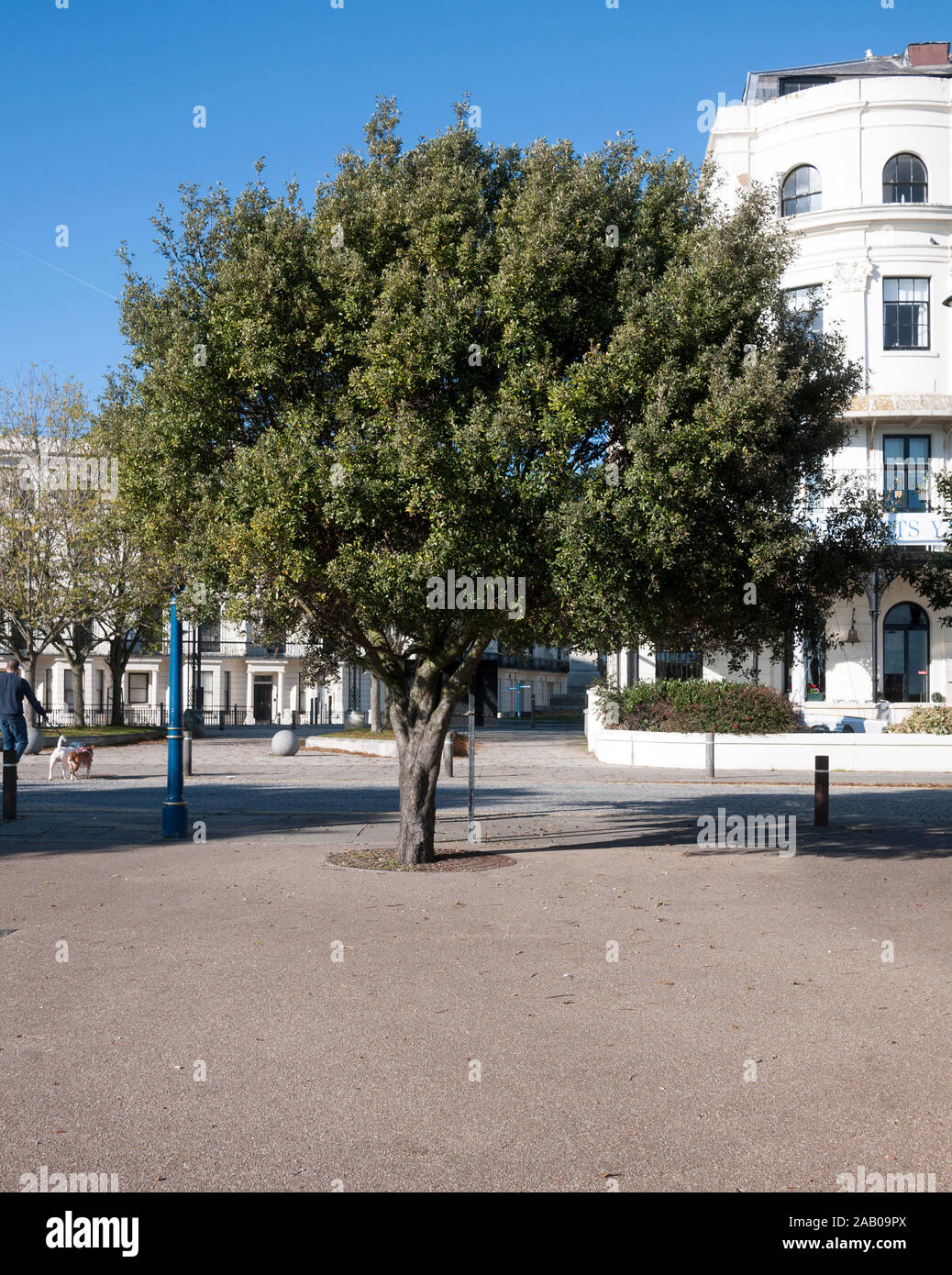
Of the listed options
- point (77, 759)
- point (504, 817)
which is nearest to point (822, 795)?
point (504, 817)

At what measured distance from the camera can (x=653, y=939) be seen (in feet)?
27.6

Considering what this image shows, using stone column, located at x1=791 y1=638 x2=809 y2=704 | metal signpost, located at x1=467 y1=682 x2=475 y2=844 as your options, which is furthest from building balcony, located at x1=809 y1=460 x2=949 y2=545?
metal signpost, located at x1=467 y1=682 x2=475 y2=844

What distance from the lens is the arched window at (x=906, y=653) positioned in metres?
32.3

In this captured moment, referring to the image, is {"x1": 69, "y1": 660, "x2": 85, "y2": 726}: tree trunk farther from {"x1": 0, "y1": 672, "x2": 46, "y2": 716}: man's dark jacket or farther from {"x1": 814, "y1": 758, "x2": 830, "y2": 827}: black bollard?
{"x1": 814, "y1": 758, "x2": 830, "y2": 827}: black bollard

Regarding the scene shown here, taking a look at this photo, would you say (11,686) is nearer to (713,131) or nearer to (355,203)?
(355,203)

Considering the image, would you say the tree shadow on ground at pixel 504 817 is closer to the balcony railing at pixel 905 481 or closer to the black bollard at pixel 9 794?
→ the black bollard at pixel 9 794

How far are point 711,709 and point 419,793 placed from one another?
51.2 feet

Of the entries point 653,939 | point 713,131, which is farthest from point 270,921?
point 713,131

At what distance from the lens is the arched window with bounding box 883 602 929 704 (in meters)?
32.3

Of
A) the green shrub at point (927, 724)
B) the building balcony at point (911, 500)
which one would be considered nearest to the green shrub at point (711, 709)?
the green shrub at point (927, 724)

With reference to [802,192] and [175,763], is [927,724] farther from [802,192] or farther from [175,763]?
[175,763]

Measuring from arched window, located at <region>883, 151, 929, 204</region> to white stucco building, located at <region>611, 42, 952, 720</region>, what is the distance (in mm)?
38

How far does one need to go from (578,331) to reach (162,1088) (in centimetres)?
740

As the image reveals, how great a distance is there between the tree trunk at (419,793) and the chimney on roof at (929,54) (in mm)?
33710
